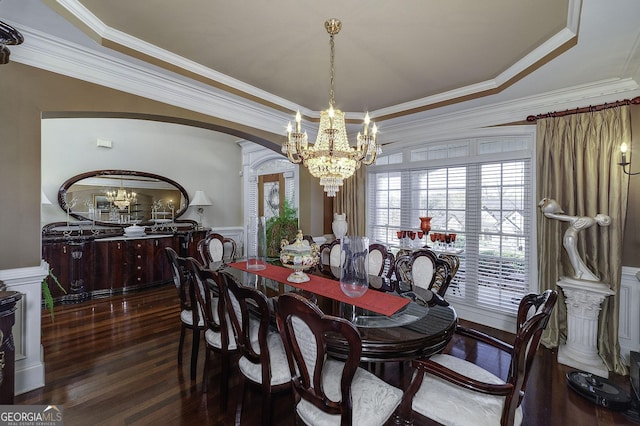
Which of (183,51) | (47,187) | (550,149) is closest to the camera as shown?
(183,51)

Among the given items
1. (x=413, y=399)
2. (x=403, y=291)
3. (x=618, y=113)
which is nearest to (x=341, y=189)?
(x=403, y=291)

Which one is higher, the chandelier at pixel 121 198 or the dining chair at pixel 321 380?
the chandelier at pixel 121 198

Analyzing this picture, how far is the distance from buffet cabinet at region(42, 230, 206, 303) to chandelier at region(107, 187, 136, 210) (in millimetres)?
680

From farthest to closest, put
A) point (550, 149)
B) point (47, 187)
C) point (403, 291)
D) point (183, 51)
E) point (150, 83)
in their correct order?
point (47, 187), point (550, 149), point (150, 83), point (183, 51), point (403, 291)

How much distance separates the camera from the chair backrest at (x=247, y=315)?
156 cm

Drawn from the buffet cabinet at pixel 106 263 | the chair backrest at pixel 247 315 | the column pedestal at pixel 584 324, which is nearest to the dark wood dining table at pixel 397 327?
the chair backrest at pixel 247 315

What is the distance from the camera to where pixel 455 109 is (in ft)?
12.0

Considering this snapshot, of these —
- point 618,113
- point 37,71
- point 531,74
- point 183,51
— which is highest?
→ point 183,51

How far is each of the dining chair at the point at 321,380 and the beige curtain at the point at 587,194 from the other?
2605mm

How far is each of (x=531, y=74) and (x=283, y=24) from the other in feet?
7.72

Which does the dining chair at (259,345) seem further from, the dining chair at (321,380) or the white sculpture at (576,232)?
the white sculpture at (576,232)

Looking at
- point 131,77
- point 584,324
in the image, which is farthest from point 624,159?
point 131,77

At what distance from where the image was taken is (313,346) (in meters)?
1.36

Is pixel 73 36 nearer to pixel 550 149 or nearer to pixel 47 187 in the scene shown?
pixel 47 187
